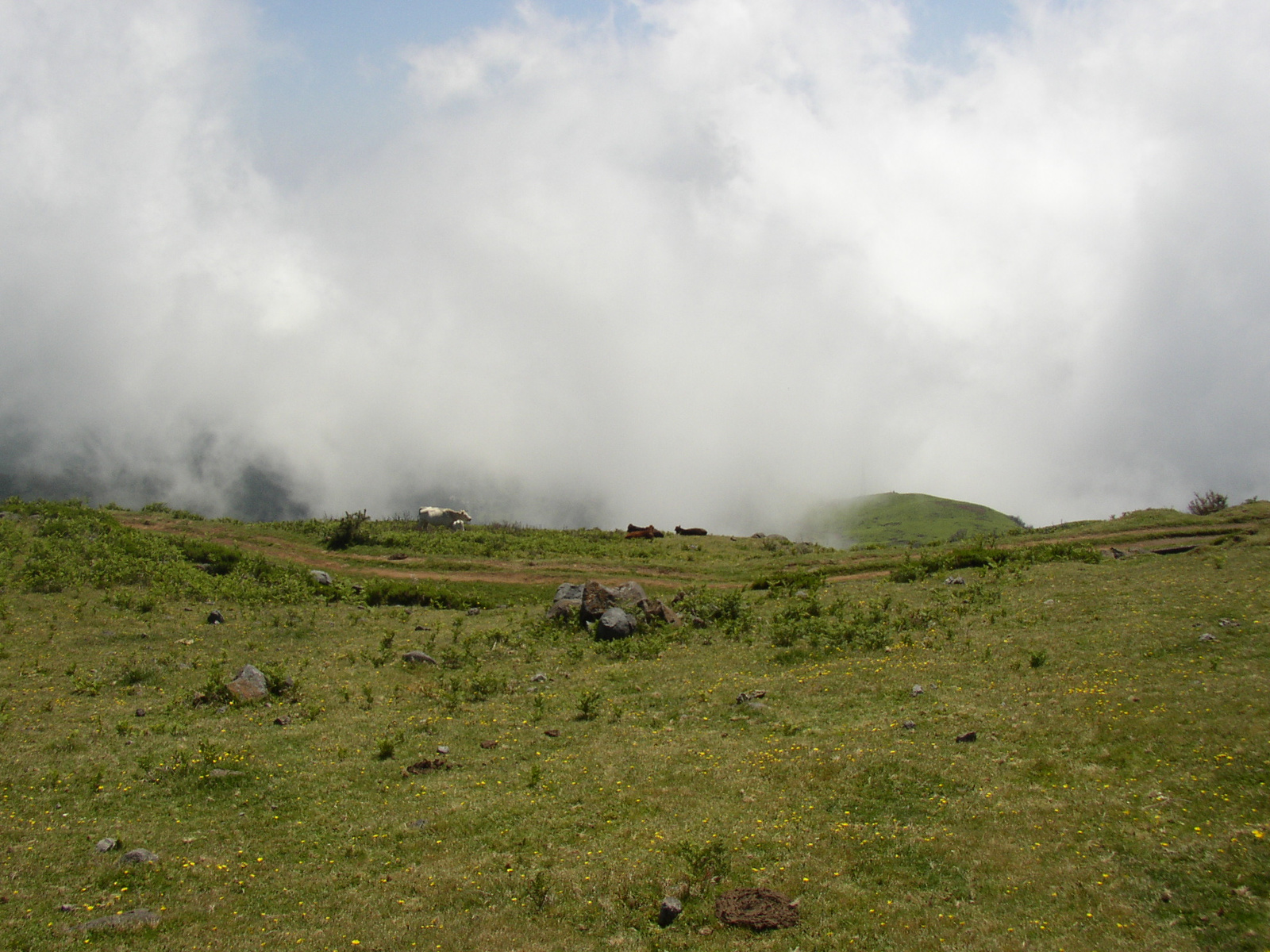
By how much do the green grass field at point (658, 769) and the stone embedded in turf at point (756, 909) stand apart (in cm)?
26

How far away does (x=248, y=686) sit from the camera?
2150 cm

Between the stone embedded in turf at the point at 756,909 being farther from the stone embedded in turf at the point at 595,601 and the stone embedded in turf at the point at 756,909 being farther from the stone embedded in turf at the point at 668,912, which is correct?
Result: the stone embedded in turf at the point at 595,601

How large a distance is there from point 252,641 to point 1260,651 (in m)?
31.3

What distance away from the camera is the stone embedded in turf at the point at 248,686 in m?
21.2

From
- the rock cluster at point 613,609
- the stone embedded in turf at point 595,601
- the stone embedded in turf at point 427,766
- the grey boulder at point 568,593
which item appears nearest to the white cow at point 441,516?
the grey boulder at point 568,593

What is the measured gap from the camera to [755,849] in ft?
40.9

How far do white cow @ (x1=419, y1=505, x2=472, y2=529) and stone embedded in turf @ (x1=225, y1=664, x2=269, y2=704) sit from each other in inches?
1740

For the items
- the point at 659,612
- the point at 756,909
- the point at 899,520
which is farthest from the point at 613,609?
the point at 899,520

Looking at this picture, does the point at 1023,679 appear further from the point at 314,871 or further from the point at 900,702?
the point at 314,871

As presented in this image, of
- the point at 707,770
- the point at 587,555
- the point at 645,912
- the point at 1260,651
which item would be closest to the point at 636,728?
the point at 707,770

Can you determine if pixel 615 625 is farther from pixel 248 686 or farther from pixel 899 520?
pixel 899 520

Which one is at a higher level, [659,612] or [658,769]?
[659,612]

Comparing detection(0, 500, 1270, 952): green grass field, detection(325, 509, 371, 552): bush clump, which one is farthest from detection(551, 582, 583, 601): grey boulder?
detection(325, 509, 371, 552): bush clump

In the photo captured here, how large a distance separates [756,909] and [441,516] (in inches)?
2442
